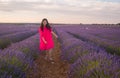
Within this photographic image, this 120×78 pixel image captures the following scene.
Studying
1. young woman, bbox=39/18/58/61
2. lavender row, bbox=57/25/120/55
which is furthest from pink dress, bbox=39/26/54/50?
lavender row, bbox=57/25/120/55

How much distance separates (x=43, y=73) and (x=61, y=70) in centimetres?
59

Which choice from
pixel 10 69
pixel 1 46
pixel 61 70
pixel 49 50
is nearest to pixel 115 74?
pixel 10 69

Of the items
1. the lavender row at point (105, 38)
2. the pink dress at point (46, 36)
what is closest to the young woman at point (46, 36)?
the pink dress at point (46, 36)

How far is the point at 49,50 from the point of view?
8547 millimetres

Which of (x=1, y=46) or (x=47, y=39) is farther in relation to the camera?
(x=1, y=46)

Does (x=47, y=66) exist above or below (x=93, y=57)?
below

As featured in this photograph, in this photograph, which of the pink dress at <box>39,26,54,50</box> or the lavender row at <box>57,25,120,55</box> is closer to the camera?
the pink dress at <box>39,26,54,50</box>

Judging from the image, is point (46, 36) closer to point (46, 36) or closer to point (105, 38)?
point (46, 36)

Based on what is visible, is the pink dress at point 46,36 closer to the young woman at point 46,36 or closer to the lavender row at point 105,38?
the young woman at point 46,36

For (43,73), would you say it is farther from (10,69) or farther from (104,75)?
(104,75)

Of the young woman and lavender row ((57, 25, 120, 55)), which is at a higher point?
the young woman

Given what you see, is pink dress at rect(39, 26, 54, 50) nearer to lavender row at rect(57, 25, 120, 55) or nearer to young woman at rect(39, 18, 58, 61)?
young woman at rect(39, 18, 58, 61)

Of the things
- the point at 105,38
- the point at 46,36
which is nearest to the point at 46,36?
the point at 46,36

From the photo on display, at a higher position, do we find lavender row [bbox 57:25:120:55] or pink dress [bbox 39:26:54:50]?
pink dress [bbox 39:26:54:50]
